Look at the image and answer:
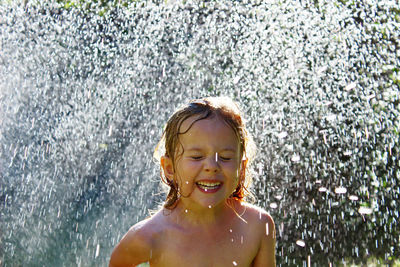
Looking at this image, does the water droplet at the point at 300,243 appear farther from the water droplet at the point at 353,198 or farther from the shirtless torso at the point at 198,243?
the shirtless torso at the point at 198,243

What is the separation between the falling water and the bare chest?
211 cm

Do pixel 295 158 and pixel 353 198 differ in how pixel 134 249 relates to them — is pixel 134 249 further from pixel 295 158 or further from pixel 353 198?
pixel 353 198

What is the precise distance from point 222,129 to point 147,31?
3550 mm

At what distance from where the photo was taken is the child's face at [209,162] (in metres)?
1.76

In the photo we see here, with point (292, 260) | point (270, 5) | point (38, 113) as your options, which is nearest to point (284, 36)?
point (270, 5)

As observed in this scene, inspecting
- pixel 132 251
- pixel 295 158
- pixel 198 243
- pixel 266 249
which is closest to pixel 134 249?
pixel 132 251

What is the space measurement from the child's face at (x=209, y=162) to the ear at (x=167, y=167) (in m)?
0.10

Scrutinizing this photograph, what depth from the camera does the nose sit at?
1.75m

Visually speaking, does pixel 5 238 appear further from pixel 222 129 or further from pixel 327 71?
pixel 222 129


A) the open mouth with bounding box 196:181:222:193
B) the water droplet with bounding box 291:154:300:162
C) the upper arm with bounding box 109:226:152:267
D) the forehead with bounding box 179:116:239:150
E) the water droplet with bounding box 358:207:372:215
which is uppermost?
the forehead with bounding box 179:116:239:150

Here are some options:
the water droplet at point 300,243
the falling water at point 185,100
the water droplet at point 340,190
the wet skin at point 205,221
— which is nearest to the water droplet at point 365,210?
the falling water at point 185,100

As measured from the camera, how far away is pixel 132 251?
72.4 inches

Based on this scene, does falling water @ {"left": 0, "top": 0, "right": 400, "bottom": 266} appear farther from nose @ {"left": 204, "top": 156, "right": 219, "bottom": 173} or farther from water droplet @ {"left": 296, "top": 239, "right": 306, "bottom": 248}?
nose @ {"left": 204, "top": 156, "right": 219, "bottom": 173}

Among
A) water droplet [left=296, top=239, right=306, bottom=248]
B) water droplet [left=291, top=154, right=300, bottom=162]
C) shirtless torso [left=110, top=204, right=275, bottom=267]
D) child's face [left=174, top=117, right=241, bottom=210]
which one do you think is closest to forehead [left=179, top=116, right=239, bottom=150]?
child's face [left=174, top=117, right=241, bottom=210]
